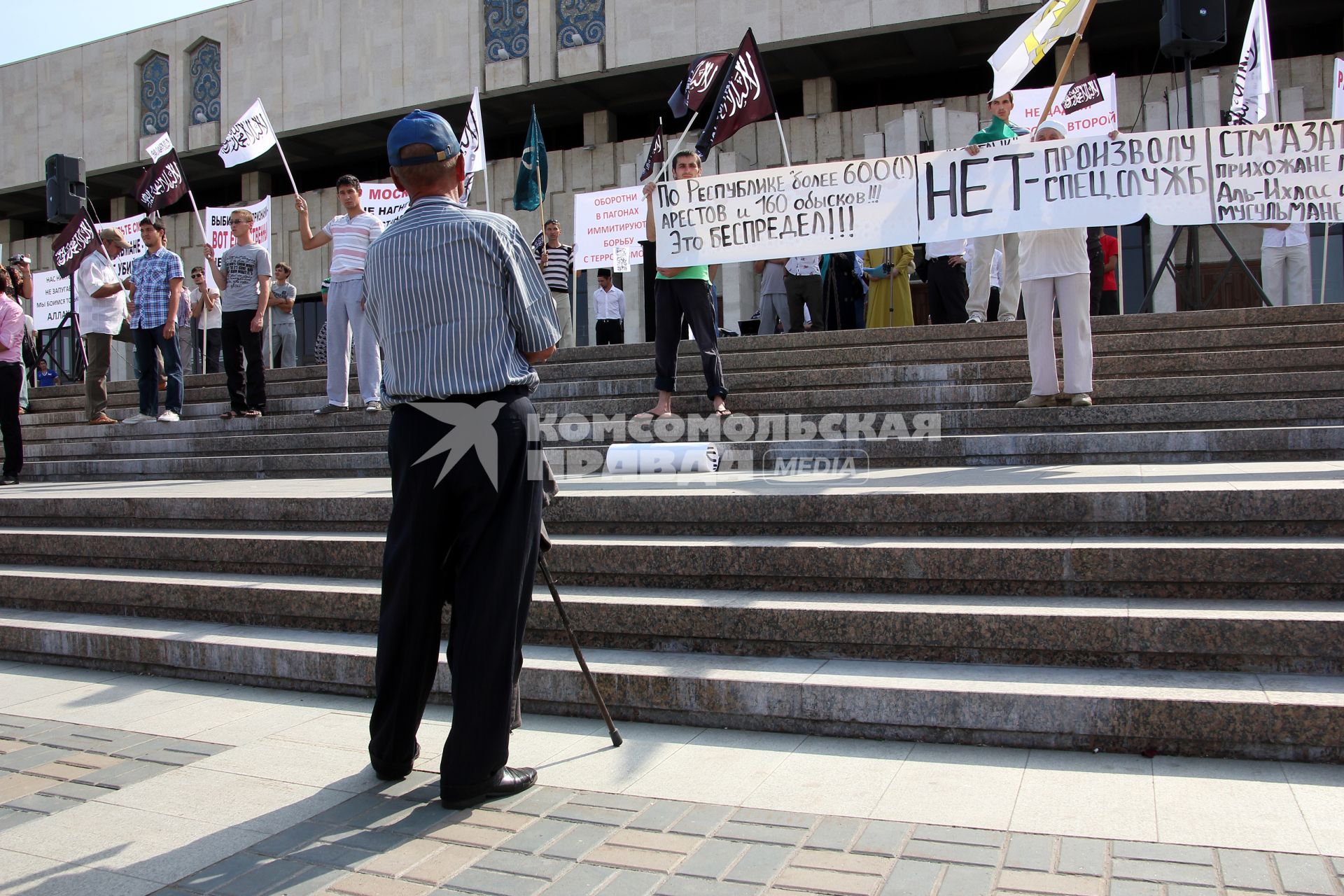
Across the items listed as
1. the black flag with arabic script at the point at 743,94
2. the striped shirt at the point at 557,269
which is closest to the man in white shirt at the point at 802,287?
the black flag with arabic script at the point at 743,94

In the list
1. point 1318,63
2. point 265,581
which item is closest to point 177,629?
point 265,581

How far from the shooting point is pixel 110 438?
1045 cm

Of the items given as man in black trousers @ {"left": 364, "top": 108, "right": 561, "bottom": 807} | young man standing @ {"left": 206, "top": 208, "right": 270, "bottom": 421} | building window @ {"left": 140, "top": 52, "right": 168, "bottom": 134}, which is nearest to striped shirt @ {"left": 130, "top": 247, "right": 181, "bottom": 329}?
young man standing @ {"left": 206, "top": 208, "right": 270, "bottom": 421}

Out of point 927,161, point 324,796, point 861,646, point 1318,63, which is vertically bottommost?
point 324,796

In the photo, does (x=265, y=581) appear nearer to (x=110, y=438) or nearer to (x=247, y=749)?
(x=247, y=749)

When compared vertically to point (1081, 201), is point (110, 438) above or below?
below

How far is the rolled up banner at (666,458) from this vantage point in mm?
6652

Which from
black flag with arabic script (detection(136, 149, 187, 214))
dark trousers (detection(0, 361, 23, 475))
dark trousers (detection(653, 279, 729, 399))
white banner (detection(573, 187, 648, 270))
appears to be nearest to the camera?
dark trousers (detection(653, 279, 729, 399))

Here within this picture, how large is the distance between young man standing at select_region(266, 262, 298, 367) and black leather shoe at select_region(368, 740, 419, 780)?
11213 mm

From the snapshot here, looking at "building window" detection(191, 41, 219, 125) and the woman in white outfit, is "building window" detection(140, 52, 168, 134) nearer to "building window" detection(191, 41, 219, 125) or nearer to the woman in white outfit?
"building window" detection(191, 41, 219, 125)

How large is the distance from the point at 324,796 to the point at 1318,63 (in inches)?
875

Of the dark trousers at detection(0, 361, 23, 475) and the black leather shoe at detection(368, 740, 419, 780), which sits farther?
the dark trousers at detection(0, 361, 23, 475)

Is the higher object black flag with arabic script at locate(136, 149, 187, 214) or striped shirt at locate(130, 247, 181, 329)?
black flag with arabic script at locate(136, 149, 187, 214)

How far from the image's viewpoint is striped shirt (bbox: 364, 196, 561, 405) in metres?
3.35
